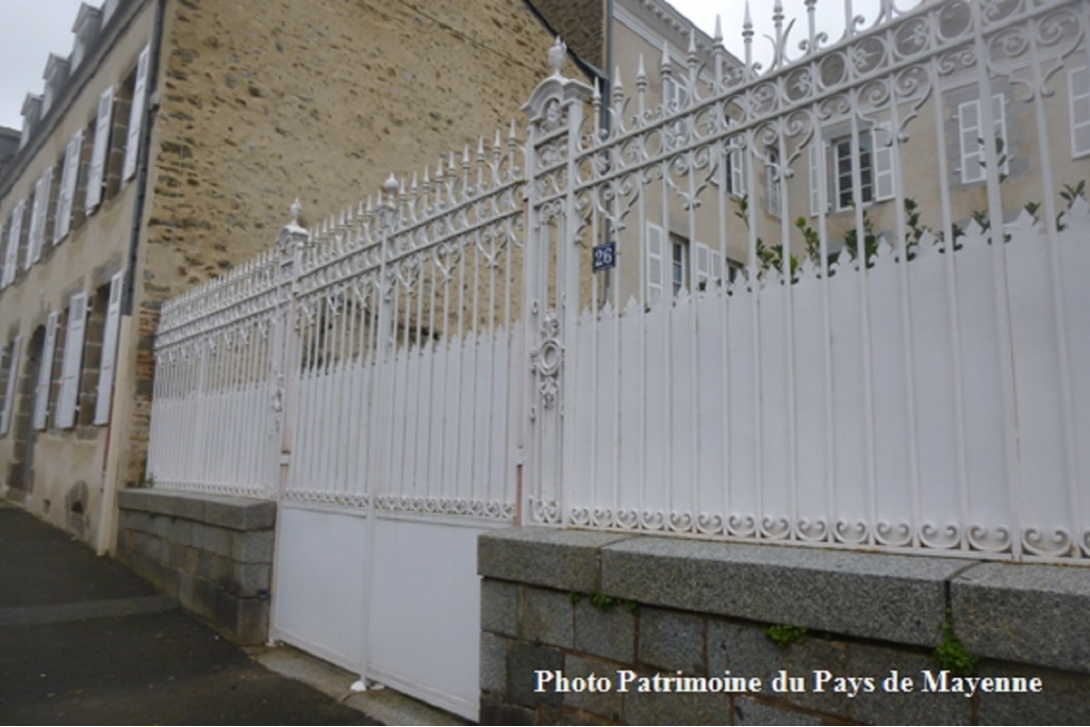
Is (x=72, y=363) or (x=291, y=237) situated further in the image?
(x=72, y=363)

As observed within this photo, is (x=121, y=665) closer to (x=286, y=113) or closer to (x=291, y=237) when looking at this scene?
(x=291, y=237)

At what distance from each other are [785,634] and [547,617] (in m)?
1.10

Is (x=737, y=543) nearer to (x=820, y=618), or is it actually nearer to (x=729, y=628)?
(x=729, y=628)

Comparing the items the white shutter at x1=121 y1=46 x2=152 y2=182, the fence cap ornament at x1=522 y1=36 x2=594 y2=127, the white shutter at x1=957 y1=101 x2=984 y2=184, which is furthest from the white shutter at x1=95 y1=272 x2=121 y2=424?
the white shutter at x1=957 y1=101 x2=984 y2=184

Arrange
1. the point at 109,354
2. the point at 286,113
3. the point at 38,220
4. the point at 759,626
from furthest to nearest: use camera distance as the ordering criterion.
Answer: the point at 38,220
the point at 286,113
the point at 109,354
the point at 759,626

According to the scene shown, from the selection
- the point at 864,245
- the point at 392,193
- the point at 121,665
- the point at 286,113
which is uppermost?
the point at 286,113

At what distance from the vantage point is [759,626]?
2455 millimetres

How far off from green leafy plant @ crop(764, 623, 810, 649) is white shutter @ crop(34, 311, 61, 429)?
40.9ft

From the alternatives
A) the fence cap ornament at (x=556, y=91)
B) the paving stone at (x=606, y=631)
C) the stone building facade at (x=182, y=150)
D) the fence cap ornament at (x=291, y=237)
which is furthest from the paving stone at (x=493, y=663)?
the stone building facade at (x=182, y=150)

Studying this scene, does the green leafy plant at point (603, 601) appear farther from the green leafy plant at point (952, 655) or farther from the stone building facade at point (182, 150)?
the stone building facade at point (182, 150)

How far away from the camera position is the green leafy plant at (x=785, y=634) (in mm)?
2339

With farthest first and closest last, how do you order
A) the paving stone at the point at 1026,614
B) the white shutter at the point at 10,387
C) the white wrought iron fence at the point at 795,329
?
the white shutter at the point at 10,387, the white wrought iron fence at the point at 795,329, the paving stone at the point at 1026,614

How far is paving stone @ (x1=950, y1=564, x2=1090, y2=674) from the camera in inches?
72.7

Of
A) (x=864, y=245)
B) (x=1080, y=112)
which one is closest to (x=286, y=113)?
(x=1080, y=112)
